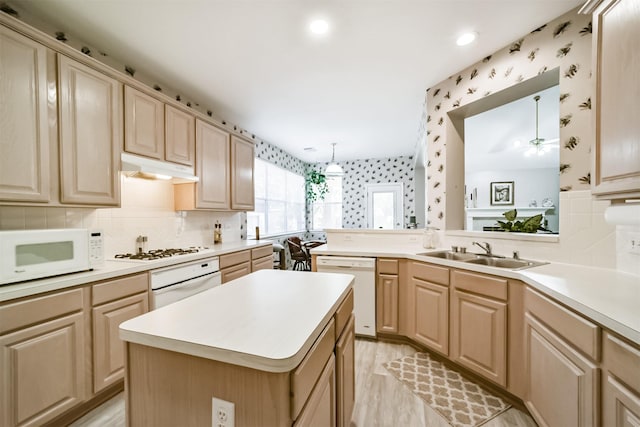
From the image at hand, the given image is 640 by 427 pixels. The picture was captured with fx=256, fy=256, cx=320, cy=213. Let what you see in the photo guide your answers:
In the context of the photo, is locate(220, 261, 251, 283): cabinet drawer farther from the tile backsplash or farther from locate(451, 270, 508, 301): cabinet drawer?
locate(451, 270, 508, 301): cabinet drawer

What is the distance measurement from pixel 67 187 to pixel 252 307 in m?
1.63

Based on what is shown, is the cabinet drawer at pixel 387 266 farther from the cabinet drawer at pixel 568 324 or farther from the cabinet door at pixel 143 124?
the cabinet door at pixel 143 124

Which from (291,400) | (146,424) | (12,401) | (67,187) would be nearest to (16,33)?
(67,187)

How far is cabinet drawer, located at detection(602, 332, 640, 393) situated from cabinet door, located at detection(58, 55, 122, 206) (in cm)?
285

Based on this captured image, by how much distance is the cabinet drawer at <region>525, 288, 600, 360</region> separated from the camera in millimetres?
1009

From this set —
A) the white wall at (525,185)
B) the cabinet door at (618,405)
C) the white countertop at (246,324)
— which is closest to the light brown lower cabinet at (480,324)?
the cabinet door at (618,405)

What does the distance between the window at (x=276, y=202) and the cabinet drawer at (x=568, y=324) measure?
3.92 m

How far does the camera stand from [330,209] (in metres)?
6.95

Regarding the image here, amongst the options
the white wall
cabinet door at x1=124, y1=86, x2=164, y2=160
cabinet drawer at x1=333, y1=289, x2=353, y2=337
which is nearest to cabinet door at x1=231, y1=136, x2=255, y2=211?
cabinet door at x1=124, y1=86, x2=164, y2=160

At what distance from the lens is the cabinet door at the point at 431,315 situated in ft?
6.73

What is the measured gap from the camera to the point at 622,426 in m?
0.89

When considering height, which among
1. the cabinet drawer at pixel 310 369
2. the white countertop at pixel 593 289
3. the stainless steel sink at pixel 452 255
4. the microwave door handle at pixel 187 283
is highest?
the white countertop at pixel 593 289

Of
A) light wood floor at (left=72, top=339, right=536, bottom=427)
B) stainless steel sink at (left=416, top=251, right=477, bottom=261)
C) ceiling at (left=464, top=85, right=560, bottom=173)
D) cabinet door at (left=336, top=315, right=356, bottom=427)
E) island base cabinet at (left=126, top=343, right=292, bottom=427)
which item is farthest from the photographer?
ceiling at (left=464, top=85, right=560, bottom=173)

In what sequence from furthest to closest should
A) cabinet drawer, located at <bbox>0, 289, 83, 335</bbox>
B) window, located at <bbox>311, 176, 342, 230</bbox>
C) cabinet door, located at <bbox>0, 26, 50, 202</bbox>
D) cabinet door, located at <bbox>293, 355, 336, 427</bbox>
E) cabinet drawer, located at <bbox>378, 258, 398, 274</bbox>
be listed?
window, located at <bbox>311, 176, 342, 230</bbox> → cabinet drawer, located at <bbox>378, 258, 398, 274</bbox> → cabinet door, located at <bbox>0, 26, 50, 202</bbox> → cabinet drawer, located at <bbox>0, 289, 83, 335</bbox> → cabinet door, located at <bbox>293, 355, 336, 427</bbox>
